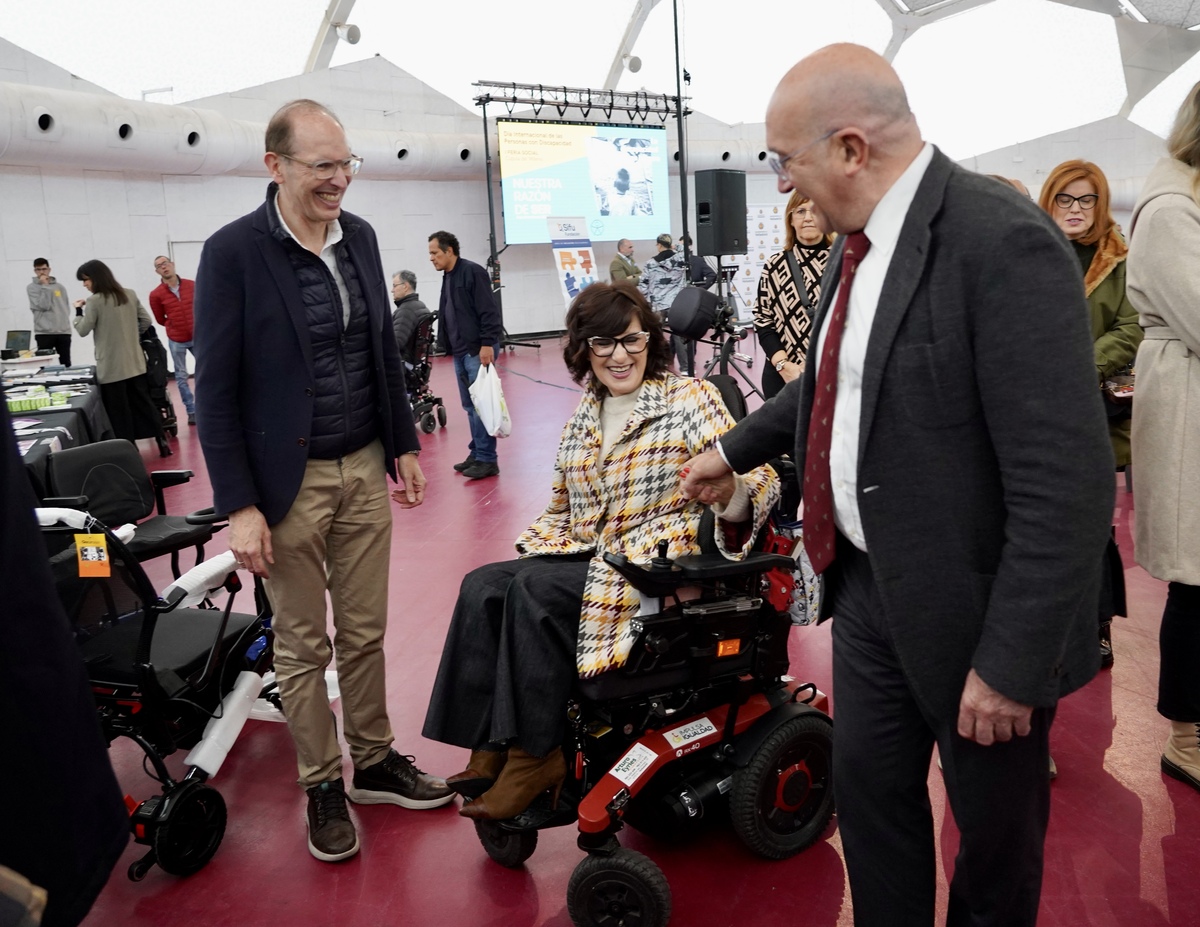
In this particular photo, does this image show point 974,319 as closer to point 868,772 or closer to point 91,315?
point 868,772

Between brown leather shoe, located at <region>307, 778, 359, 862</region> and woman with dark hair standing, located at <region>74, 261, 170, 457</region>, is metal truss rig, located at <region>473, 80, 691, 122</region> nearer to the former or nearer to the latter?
woman with dark hair standing, located at <region>74, 261, 170, 457</region>

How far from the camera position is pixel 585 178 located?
573 inches

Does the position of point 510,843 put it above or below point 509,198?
below

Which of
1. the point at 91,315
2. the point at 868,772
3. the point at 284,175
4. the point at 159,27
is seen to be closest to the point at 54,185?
the point at 159,27

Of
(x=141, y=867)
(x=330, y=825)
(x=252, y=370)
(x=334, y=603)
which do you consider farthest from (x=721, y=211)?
(x=141, y=867)

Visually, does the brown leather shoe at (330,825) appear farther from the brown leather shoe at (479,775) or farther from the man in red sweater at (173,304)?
the man in red sweater at (173,304)

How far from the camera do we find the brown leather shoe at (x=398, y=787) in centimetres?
252

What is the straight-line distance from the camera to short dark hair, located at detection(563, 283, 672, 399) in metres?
2.38

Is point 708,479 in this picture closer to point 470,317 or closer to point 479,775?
point 479,775

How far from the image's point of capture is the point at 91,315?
6953 mm

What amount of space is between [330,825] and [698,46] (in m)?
16.5

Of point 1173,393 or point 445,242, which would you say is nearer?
point 1173,393

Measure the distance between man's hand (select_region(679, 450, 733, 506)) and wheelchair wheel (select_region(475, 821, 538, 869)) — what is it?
917 mm

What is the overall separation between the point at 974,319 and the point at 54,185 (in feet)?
39.5
